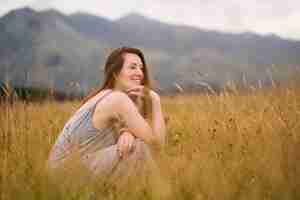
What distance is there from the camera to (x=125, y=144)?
2.27 m

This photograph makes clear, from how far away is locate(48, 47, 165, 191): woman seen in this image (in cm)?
225

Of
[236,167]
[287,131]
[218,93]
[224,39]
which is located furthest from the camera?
[224,39]

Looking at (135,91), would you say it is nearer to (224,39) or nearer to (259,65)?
(259,65)

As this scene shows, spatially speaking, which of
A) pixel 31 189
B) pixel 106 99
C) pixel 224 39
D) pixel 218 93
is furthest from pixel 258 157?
pixel 224 39

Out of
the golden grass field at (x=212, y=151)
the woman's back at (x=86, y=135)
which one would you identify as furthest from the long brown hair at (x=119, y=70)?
the golden grass field at (x=212, y=151)

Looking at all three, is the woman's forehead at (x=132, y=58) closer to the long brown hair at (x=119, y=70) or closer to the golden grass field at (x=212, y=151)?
the long brown hair at (x=119, y=70)

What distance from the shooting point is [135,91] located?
257 centimetres

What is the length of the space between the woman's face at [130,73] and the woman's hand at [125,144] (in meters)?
0.37

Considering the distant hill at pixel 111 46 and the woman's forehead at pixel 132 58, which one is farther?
the distant hill at pixel 111 46

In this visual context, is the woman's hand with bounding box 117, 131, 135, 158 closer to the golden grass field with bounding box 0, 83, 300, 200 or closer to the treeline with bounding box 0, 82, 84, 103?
the golden grass field with bounding box 0, 83, 300, 200

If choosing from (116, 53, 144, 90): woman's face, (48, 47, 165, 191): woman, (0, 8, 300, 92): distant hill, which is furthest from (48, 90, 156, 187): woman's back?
(0, 8, 300, 92): distant hill

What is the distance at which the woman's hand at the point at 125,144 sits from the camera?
2271mm

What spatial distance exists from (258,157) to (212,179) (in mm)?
364

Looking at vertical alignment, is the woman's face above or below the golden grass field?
above
